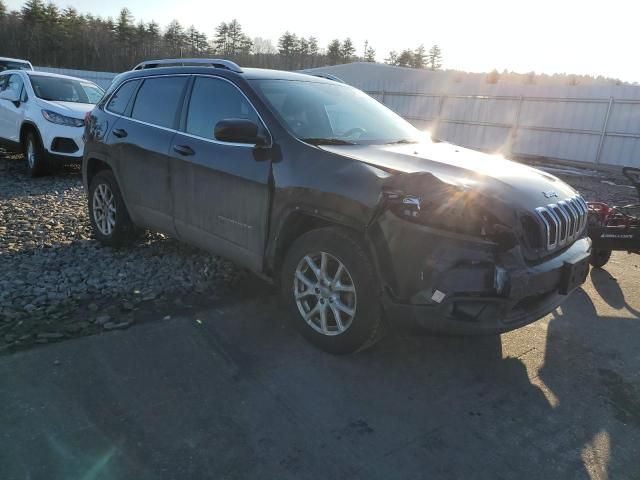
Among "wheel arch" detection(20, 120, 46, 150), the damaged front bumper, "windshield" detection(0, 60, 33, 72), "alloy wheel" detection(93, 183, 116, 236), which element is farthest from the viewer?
"windshield" detection(0, 60, 33, 72)

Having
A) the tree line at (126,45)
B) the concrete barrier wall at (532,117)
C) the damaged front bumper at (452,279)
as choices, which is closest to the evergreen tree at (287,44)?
the tree line at (126,45)

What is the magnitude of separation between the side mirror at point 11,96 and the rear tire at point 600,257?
386 inches

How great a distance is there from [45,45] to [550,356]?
6782 cm

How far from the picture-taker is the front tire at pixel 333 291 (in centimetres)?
302

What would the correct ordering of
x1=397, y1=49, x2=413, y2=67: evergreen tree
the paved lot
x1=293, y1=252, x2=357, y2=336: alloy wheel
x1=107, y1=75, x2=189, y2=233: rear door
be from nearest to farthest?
the paved lot < x1=293, y1=252, x2=357, y2=336: alloy wheel < x1=107, y1=75, x2=189, y2=233: rear door < x1=397, y1=49, x2=413, y2=67: evergreen tree

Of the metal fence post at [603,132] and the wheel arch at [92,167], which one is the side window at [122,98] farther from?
the metal fence post at [603,132]

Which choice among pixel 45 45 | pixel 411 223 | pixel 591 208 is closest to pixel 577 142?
pixel 591 208

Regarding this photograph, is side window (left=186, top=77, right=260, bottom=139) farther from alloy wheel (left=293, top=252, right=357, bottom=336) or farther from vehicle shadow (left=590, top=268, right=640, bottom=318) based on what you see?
vehicle shadow (left=590, top=268, right=640, bottom=318)

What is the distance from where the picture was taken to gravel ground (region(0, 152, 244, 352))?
3646mm

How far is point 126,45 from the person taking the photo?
2566 inches

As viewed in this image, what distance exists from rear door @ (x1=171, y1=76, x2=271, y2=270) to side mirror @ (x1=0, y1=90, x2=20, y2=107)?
7.07 meters

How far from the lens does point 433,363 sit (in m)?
3.37

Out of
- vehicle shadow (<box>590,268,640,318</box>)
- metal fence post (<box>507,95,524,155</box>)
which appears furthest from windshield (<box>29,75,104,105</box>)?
metal fence post (<box>507,95,524,155</box>)

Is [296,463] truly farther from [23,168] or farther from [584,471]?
[23,168]
